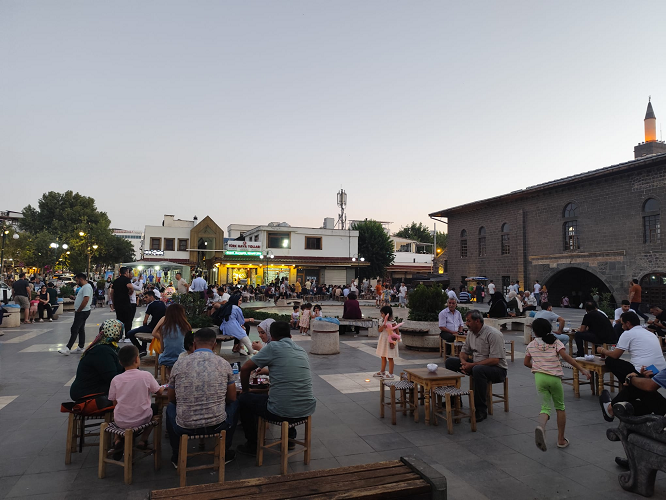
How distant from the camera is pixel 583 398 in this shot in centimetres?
677

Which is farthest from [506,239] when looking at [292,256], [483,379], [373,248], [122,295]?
[122,295]

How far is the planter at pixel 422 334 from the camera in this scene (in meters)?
10.9

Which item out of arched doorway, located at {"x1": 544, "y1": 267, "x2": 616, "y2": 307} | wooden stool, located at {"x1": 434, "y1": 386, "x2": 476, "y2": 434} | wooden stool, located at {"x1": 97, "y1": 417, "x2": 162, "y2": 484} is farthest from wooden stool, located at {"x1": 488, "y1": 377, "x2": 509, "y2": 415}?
arched doorway, located at {"x1": 544, "y1": 267, "x2": 616, "y2": 307}

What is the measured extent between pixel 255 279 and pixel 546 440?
128 feet

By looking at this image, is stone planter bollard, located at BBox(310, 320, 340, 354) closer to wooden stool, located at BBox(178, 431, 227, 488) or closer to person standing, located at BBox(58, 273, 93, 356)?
person standing, located at BBox(58, 273, 93, 356)

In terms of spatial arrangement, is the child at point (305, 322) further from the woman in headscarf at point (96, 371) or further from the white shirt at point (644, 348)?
the white shirt at point (644, 348)

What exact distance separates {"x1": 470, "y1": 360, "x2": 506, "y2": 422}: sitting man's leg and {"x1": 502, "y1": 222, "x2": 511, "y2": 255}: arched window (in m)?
29.9

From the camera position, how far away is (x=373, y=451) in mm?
4566

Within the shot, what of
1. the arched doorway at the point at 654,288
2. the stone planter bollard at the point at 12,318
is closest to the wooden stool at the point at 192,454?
the stone planter bollard at the point at 12,318

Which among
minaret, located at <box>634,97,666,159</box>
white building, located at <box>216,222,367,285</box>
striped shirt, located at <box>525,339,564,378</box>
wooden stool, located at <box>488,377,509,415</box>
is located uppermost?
minaret, located at <box>634,97,666,159</box>

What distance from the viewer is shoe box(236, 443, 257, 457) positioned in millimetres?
4445

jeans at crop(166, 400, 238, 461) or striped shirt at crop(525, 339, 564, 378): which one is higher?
striped shirt at crop(525, 339, 564, 378)

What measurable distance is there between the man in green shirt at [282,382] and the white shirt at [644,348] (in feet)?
14.1

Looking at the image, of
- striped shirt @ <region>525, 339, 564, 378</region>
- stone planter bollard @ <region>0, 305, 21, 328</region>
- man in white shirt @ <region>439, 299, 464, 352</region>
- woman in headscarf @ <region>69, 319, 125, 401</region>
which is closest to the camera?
woman in headscarf @ <region>69, 319, 125, 401</region>
